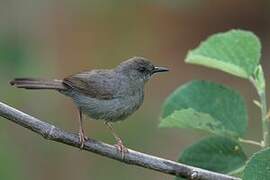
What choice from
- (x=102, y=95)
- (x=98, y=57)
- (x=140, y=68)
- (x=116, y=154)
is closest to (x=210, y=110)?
(x=116, y=154)

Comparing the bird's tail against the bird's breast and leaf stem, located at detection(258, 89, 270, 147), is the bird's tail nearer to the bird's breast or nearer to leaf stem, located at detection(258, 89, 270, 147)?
the bird's breast

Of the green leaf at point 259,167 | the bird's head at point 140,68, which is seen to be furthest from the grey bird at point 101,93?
the green leaf at point 259,167

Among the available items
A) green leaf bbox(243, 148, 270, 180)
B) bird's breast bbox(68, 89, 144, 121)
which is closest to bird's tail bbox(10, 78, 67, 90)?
bird's breast bbox(68, 89, 144, 121)

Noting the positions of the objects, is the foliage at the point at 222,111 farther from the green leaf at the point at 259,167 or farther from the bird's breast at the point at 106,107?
the bird's breast at the point at 106,107

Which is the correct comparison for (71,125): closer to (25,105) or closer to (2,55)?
(25,105)

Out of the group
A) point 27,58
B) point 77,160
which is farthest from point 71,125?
point 27,58
